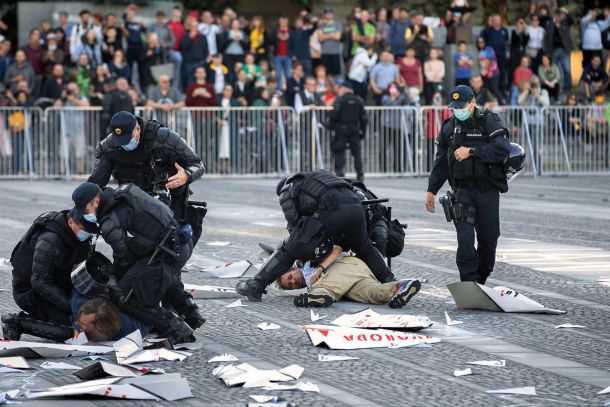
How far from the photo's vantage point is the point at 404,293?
11.0m

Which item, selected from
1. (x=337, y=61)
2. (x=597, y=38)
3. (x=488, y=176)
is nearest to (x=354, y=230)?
(x=488, y=176)

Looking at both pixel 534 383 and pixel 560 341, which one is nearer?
pixel 534 383

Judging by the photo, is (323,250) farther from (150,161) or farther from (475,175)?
(150,161)

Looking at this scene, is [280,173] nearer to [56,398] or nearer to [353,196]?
[353,196]

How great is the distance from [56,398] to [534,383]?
2560 mm

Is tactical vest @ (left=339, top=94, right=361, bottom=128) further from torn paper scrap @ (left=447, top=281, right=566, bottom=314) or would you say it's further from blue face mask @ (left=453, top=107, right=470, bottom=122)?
torn paper scrap @ (left=447, top=281, right=566, bottom=314)

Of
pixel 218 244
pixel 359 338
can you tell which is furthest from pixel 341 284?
pixel 218 244

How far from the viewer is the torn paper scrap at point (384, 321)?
10008mm

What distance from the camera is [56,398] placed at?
7.79 m

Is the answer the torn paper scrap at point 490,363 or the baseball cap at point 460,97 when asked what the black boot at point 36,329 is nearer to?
the torn paper scrap at point 490,363

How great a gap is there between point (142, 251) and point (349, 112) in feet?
53.3

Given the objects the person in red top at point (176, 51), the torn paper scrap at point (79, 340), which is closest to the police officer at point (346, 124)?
the person in red top at point (176, 51)

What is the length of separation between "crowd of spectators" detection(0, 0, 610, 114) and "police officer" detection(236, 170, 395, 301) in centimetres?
1422

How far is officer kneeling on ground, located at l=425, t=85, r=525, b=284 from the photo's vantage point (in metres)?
11.7
